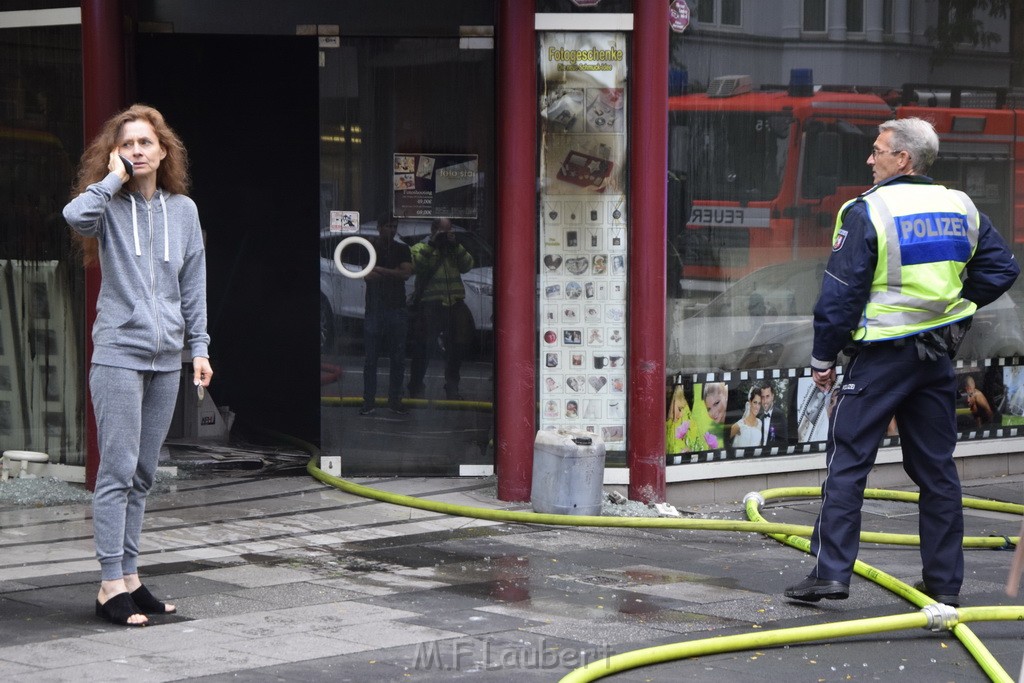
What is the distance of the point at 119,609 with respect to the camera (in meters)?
5.48

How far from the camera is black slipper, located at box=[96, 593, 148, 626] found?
5469 mm

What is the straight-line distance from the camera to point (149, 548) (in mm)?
7039

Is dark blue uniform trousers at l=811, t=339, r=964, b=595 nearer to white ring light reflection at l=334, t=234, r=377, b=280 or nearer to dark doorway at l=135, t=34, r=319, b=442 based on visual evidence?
white ring light reflection at l=334, t=234, r=377, b=280

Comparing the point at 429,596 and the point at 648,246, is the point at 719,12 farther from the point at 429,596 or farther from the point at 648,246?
the point at 429,596

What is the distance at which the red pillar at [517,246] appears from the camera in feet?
26.7

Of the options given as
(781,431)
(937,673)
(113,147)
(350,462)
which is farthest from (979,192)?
(113,147)

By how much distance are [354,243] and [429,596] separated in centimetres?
337

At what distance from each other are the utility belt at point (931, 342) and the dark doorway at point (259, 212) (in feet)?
19.2

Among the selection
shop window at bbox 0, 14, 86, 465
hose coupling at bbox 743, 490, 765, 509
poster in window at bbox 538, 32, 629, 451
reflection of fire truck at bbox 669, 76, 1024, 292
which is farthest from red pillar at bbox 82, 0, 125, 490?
hose coupling at bbox 743, 490, 765, 509

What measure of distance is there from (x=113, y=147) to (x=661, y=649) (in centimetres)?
287

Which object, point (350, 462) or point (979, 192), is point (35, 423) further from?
point (979, 192)

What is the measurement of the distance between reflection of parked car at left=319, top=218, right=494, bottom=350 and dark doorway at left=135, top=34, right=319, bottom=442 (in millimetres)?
2313

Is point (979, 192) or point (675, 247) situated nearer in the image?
point (675, 247)

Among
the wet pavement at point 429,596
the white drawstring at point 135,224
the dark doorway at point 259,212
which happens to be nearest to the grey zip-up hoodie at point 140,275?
the white drawstring at point 135,224
